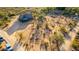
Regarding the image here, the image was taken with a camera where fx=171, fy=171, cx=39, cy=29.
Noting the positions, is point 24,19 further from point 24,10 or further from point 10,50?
point 10,50

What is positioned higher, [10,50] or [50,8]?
[50,8]

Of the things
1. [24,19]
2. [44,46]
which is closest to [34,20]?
[24,19]
